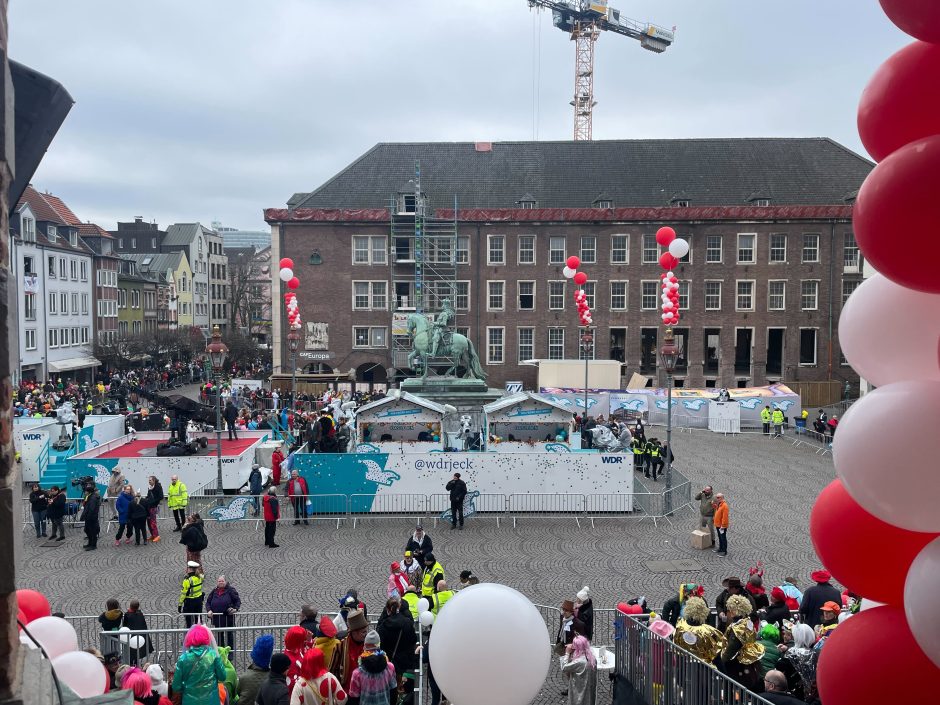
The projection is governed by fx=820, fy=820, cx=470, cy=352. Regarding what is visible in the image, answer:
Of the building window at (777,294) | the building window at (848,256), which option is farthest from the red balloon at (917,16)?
the building window at (848,256)

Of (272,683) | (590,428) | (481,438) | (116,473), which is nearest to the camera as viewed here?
(272,683)

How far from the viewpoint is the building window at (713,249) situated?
1911 inches

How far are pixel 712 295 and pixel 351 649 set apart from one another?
1719 inches

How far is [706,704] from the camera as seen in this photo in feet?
25.8

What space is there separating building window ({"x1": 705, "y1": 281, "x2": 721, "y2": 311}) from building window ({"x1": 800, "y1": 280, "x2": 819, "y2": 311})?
4795mm

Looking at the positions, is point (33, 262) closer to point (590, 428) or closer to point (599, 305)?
point (599, 305)

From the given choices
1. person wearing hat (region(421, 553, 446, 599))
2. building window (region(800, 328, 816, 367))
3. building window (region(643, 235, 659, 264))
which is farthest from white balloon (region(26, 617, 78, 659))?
building window (region(800, 328, 816, 367))

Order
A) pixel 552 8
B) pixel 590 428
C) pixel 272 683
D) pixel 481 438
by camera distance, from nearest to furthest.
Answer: pixel 272 683 < pixel 481 438 < pixel 590 428 < pixel 552 8

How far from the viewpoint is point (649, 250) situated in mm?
48406

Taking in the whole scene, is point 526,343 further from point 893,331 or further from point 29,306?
point 893,331

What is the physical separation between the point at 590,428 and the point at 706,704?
1890cm

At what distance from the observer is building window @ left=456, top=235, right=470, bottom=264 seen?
4866cm

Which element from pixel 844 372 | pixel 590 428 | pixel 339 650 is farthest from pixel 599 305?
pixel 339 650

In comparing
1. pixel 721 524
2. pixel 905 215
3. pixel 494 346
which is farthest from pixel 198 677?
pixel 494 346
